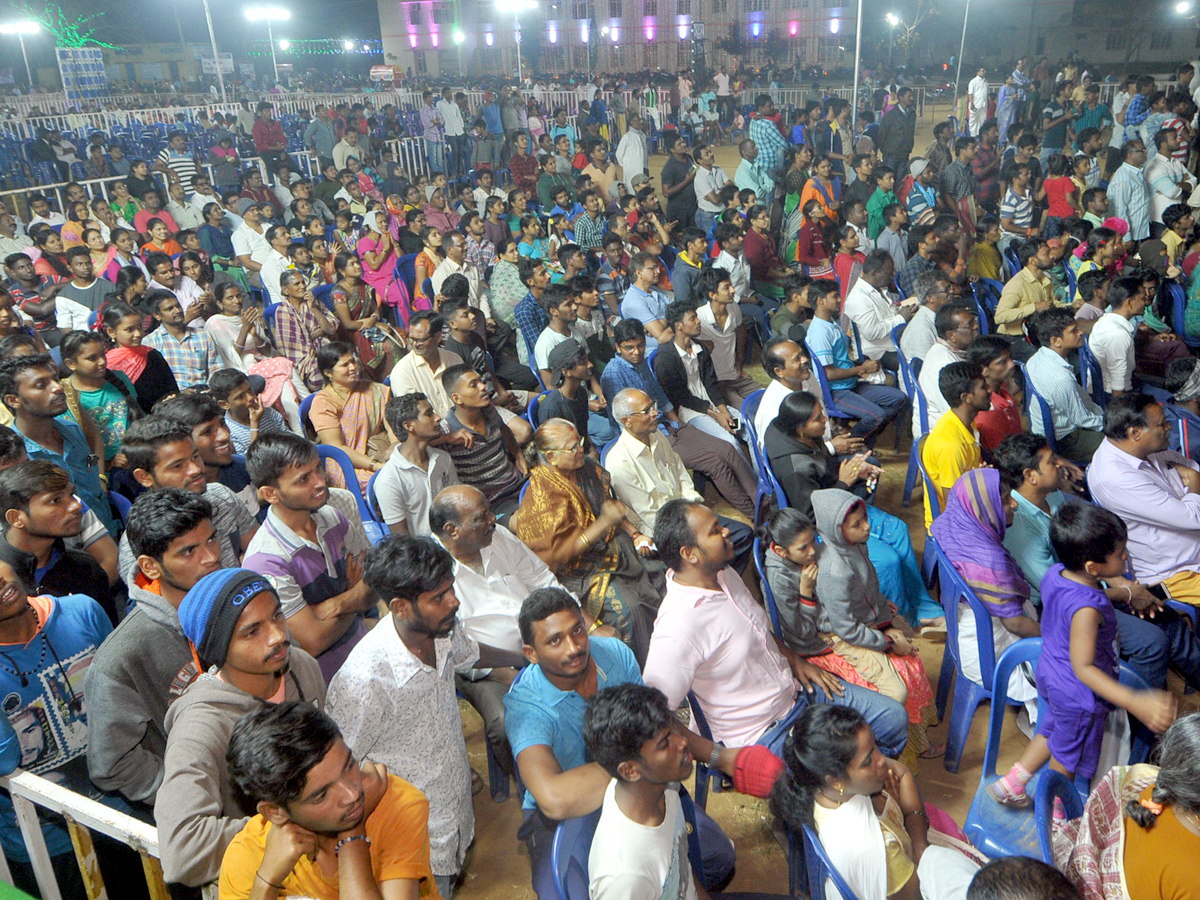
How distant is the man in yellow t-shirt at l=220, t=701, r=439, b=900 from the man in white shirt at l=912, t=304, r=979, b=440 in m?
→ 3.63

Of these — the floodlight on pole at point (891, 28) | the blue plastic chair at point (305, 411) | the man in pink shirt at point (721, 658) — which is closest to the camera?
the man in pink shirt at point (721, 658)

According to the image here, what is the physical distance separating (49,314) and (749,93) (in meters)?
20.2

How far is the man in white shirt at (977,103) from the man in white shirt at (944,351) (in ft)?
34.8

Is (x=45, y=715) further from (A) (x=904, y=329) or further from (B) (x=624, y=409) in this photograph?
(A) (x=904, y=329)

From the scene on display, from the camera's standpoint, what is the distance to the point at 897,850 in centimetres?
208

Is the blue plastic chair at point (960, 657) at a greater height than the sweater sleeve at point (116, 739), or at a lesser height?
lesser

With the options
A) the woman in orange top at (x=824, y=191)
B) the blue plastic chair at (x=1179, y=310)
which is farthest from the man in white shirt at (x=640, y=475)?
the woman in orange top at (x=824, y=191)

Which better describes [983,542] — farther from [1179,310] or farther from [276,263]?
[276,263]

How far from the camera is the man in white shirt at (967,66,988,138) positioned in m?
13.7

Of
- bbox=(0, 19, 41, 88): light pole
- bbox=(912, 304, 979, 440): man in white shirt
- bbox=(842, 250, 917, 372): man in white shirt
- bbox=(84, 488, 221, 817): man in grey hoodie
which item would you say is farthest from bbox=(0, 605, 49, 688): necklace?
bbox=(0, 19, 41, 88): light pole

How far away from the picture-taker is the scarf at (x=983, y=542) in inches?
117

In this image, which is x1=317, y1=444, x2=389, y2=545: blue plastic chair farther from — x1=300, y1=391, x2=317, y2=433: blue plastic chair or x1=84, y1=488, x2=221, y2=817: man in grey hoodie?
x1=84, y1=488, x2=221, y2=817: man in grey hoodie

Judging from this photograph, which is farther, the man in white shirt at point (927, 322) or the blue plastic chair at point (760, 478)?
the man in white shirt at point (927, 322)

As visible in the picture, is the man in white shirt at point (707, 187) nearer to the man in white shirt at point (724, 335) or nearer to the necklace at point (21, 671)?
the man in white shirt at point (724, 335)
